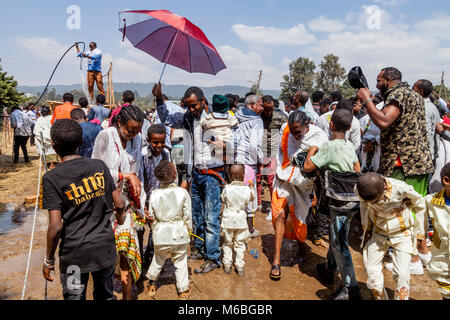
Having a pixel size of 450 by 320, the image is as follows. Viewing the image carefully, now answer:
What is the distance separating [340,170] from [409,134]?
88cm

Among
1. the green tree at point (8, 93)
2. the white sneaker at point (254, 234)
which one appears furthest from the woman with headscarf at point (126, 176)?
the green tree at point (8, 93)

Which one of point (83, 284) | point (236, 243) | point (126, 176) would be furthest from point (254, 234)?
point (83, 284)

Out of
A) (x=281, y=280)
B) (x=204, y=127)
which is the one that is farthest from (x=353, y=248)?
(x=204, y=127)

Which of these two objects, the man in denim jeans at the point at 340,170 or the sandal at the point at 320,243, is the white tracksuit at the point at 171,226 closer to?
the man in denim jeans at the point at 340,170

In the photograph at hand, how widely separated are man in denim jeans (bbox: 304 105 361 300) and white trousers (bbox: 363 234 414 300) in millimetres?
269

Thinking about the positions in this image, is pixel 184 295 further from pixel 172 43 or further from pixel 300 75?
pixel 300 75

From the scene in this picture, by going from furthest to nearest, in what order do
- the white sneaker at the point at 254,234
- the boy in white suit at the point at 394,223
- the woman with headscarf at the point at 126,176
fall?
the white sneaker at the point at 254,234, the woman with headscarf at the point at 126,176, the boy in white suit at the point at 394,223

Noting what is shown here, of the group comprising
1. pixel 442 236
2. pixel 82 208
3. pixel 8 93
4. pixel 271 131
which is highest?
pixel 8 93

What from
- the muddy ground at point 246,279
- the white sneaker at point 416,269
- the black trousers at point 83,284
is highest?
the black trousers at point 83,284

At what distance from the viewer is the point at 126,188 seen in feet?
10.0

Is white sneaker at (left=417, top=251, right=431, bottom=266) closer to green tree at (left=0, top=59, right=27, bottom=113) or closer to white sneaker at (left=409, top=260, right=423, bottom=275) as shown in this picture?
white sneaker at (left=409, top=260, right=423, bottom=275)

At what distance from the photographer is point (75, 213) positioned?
2.16 meters

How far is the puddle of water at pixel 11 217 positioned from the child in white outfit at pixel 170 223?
3.56 meters

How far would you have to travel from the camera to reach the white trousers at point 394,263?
258 cm
